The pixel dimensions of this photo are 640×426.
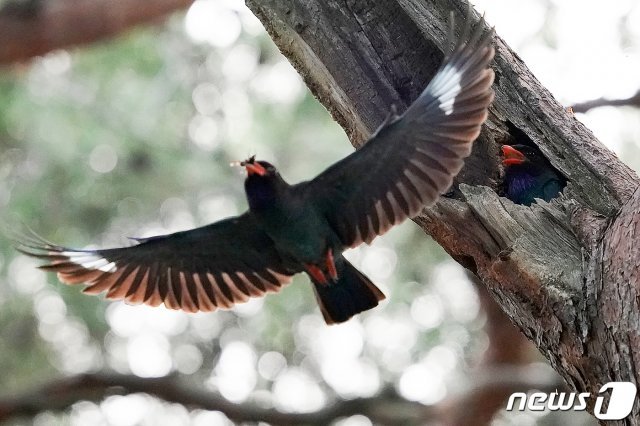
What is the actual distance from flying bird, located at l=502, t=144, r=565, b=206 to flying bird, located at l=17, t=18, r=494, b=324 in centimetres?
41

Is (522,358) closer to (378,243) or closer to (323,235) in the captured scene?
(378,243)

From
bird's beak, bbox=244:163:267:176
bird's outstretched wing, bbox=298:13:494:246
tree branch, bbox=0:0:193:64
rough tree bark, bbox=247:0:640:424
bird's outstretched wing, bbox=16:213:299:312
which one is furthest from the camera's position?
tree branch, bbox=0:0:193:64

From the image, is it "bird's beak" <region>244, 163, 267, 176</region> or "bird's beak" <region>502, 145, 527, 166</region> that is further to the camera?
"bird's beak" <region>502, 145, 527, 166</region>

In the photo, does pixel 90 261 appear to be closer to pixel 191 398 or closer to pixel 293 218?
pixel 293 218

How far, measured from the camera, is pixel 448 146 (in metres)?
2.90

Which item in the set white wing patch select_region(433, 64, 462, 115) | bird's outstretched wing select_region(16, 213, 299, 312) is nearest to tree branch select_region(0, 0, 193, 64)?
bird's outstretched wing select_region(16, 213, 299, 312)

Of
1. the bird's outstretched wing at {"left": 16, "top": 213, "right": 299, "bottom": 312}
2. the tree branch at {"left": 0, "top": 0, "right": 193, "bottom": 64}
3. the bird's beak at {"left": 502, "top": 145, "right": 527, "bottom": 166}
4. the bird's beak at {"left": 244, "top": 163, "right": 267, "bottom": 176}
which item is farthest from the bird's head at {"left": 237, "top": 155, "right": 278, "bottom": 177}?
the tree branch at {"left": 0, "top": 0, "right": 193, "bottom": 64}

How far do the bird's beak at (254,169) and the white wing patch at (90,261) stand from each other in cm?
72

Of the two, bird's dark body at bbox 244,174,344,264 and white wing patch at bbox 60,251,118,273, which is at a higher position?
white wing patch at bbox 60,251,118,273

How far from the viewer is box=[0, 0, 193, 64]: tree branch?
21.1ft

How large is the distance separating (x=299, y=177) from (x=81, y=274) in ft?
13.1

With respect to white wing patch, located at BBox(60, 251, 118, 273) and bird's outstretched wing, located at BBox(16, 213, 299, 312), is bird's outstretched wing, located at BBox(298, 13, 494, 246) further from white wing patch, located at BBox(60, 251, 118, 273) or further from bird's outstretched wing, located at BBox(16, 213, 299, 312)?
white wing patch, located at BBox(60, 251, 118, 273)

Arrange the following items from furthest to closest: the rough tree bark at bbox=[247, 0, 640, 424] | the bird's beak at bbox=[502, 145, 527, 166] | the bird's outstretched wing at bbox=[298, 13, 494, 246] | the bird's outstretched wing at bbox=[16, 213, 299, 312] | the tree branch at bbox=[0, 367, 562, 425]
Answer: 1. the tree branch at bbox=[0, 367, 562, 425]
2. the bird's outstretched wing at bbox=[16, 213, 299, 312]
3. the bird's beak at bbox=[502, 145, 527, 166]
4. the bird's outstretched wing at bbox=[298, 13, 494, 246]
5. the rough tree bark at bbox=[247, 0, 640, 424]

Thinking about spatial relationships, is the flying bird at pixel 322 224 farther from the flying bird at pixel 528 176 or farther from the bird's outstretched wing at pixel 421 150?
the flying bird at pixel 528 176
